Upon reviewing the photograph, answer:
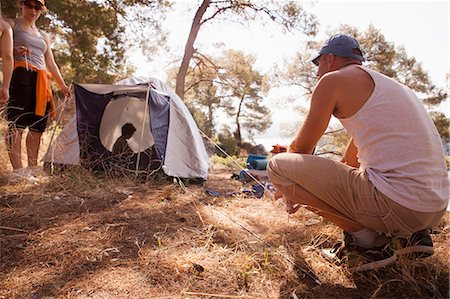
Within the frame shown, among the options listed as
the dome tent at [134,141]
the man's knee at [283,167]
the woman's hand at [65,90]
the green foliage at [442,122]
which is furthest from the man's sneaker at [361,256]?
the green foliage at [442,122]

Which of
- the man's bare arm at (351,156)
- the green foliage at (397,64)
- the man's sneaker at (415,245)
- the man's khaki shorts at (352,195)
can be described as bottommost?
the man's sneaker at (415,245)

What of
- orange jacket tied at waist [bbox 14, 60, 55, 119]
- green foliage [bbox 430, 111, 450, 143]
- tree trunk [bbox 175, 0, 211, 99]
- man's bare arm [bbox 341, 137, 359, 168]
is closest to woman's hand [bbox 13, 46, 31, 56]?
orange jacket tied at waist [bbox 14, 60, 55, 119]

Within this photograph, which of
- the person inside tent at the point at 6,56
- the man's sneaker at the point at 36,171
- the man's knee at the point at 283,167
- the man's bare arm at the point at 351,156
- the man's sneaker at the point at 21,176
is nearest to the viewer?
the man's knee at the point at 283,167

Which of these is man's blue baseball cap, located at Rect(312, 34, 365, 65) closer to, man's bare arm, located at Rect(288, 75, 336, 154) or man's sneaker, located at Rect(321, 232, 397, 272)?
man's bare arm, located at Rect(288, 75, 336, 154)

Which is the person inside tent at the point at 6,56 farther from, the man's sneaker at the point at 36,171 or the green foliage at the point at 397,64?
the green foliage at the point at 397,64

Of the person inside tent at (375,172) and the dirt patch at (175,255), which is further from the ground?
the person inside tent at (375,172)

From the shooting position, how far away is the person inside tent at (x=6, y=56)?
244 centimetres

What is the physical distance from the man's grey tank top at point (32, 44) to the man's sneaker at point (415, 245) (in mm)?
3325

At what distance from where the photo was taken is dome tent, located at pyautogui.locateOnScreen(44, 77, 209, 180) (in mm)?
3650

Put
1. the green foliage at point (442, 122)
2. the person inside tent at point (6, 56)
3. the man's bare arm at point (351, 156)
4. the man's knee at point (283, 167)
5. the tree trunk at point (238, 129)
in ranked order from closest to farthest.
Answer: the man's knee at point (283, 167) → the man's bare arm at point (351, 156) → the person inside tent at point (6, 56) → the green foliage at point (442, 122) → the tree trunk at point (238, 129)

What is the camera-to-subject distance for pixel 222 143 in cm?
1405

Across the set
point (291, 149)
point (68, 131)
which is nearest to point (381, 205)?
point (291, 149)

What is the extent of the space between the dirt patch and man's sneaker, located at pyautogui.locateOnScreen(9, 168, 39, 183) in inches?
8.8

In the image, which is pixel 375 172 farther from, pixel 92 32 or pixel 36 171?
pixel 92 32
